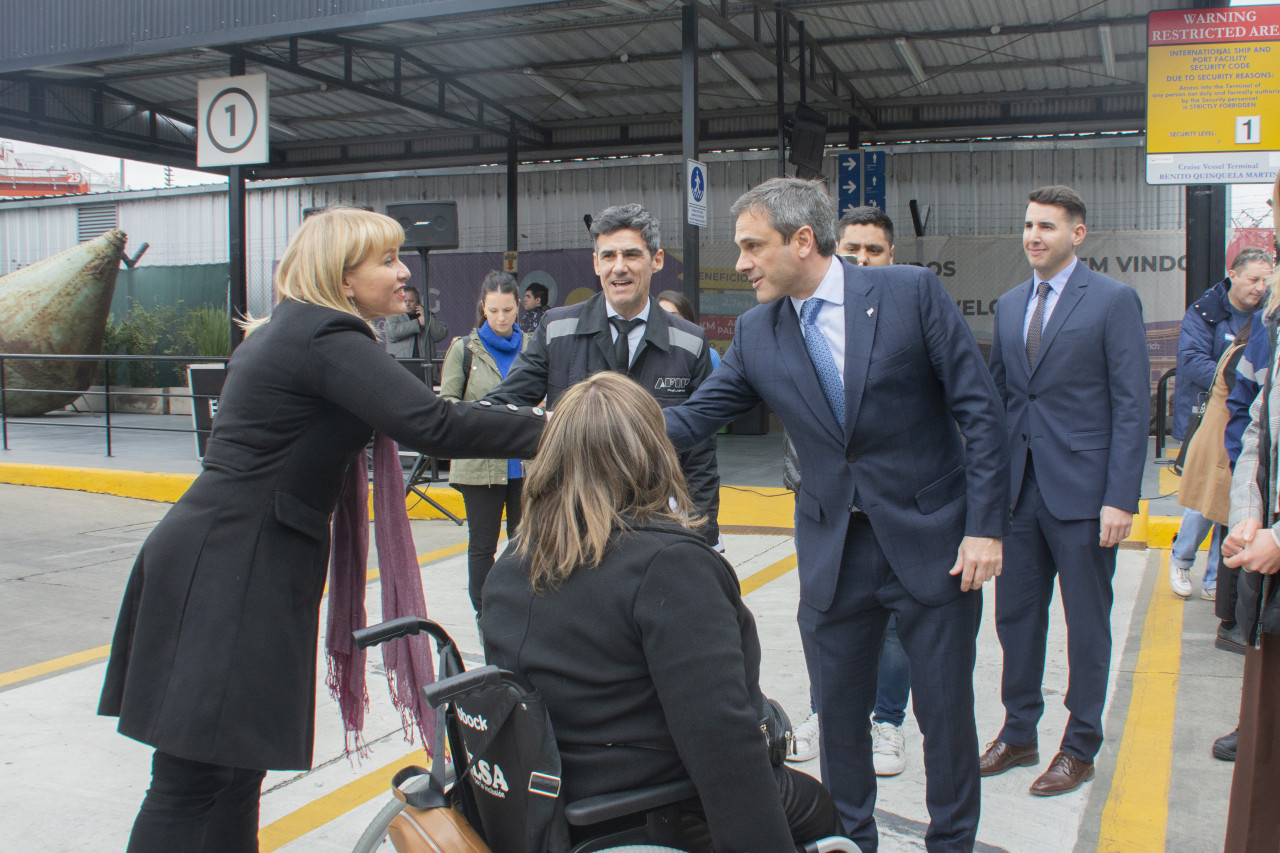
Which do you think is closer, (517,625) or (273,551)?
(517,625)

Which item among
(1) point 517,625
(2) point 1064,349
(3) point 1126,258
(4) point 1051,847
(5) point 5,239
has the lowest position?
(4) point 1051,847

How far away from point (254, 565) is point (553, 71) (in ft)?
40.4

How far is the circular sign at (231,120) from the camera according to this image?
9883 mm

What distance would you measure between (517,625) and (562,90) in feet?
44.3

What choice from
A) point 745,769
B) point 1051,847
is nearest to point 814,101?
point 1051,847

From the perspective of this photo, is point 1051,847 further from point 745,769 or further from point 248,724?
point 248,724

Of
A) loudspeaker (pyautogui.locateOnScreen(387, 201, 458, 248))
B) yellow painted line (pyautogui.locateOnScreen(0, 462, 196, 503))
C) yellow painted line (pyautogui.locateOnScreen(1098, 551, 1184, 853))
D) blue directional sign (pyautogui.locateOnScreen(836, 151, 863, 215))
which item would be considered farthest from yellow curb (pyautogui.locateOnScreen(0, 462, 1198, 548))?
blue directional sign (pyautogui.locateOnScreen(836, 151, 863, 215))

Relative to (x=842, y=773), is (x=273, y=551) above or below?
above

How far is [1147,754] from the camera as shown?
134 inches

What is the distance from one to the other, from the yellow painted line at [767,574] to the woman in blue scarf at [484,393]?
1.44 meters

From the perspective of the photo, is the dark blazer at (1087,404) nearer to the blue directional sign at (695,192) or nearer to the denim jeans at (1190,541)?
the denim jeans at (1190,541)

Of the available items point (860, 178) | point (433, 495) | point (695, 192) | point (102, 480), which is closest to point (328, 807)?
point (433, 495)

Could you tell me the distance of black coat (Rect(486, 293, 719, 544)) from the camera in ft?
11.2

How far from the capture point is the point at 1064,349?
3.23 m
